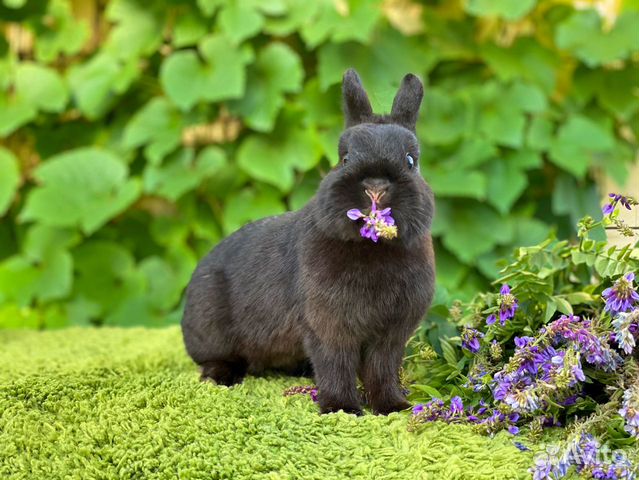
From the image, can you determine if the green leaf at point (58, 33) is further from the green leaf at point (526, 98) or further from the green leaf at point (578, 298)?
the green leaf at point (578, 298)

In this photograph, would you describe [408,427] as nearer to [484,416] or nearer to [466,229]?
[484,416]

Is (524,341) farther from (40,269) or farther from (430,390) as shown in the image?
(40,269)

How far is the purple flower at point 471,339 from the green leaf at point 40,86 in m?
2.05

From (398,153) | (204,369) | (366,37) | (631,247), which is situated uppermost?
(366,37)

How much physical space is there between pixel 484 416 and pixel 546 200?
1956 mm

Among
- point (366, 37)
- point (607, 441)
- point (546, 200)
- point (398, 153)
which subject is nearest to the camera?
point (607, 441)

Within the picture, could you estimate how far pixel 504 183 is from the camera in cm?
267

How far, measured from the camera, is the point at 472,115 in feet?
8.93

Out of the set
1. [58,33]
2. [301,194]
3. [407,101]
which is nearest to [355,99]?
[407,101]

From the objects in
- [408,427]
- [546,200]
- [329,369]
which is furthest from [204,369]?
[546,200]

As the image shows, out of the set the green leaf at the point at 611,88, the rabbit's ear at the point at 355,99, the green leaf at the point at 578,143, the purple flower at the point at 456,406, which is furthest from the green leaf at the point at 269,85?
the purple flower at the point at 456,406

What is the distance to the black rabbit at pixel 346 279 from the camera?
1065 millimetres

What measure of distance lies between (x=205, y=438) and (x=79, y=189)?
6.19 feet

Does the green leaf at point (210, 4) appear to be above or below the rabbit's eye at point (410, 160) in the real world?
above
